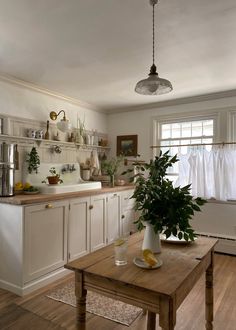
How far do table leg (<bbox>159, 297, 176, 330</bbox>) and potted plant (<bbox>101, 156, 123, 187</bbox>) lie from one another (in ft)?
9.51

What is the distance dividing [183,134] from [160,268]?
3.10m

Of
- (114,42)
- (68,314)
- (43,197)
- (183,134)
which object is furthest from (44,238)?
(183,134)

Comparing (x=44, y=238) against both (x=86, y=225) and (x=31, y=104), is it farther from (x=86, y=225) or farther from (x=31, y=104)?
(x=31, y=104)

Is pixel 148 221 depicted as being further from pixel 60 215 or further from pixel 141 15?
pixel 60 215

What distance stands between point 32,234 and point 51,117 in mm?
1755

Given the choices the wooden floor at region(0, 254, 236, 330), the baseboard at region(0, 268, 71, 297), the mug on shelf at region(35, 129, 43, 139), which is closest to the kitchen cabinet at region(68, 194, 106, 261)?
the baseboard at region(0, 268, 71, 297)

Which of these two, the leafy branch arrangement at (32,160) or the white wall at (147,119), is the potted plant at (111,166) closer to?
the white wall at (147,119)

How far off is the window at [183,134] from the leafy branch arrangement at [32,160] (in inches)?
78.9

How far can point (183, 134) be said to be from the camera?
4066mm

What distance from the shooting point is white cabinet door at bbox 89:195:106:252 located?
3.26 m

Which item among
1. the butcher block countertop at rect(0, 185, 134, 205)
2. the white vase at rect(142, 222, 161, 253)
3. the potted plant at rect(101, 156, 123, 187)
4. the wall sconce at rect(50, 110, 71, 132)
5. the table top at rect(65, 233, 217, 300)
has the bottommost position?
the table top at rect(65, 233, 217, 300)

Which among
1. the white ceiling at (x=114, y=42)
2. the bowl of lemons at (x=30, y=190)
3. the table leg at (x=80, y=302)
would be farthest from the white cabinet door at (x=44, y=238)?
the white ceiling at (x=114, y=42)

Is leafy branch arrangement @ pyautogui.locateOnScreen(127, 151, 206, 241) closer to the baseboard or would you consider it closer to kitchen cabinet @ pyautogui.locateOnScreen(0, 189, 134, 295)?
kitchen cabinet @ pyautogui.locateOnScreen(0, 189, 134, 295)

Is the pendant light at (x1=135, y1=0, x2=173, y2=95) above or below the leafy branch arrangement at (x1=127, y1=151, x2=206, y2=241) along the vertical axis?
above
